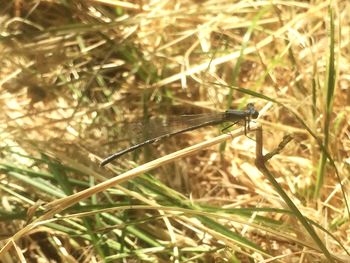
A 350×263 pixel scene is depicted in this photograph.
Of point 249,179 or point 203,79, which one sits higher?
point 203,79

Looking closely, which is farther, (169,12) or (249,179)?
(169,12)

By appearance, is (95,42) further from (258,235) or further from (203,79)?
(258,235)

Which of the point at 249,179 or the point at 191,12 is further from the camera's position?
the point at 191,12

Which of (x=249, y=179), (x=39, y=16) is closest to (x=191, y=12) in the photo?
(x=39, y=16)

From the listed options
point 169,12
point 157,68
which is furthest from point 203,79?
point 169,12

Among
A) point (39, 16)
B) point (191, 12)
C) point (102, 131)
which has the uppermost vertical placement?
point (39, 16)

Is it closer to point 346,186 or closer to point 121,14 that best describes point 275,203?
point 346,186

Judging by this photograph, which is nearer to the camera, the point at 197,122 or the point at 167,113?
the point at 197,122

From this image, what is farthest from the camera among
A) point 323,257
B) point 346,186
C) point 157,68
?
point 157,68

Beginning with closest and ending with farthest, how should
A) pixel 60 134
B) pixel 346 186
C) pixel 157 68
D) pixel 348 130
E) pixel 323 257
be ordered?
pixel 323 257
pixel 346 186
pixel 348 130
pixel 60 134
pixel 157 68
